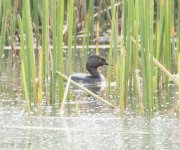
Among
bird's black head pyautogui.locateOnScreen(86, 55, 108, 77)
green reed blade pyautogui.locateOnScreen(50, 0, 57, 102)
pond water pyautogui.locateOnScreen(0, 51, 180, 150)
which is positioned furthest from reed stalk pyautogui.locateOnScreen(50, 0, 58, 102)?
bird's black head pyautogui.locateOnScreen(86, 55, 108, 77)

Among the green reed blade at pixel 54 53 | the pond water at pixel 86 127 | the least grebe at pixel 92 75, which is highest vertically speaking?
the green reed blade at pixel 54 53

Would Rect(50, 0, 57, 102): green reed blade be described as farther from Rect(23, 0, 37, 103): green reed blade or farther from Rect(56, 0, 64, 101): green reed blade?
Rect(23, 0, 37, 103): green reed blade

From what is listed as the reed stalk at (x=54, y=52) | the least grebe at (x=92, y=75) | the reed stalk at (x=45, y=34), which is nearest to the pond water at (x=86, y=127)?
the reed stalk at (x=54, y=52)

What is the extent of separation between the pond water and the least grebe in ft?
6.72

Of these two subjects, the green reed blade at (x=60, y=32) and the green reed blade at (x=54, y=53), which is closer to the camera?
the green reed blade at (x=60, y=32)

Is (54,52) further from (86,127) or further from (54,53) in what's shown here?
(86,127)

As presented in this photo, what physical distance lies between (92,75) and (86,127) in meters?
4.01

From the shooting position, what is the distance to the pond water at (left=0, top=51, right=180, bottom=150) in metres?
6.52

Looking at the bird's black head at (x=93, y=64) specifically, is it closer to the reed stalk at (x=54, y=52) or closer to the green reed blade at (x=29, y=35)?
the reed stalk at (x=54, y=52)

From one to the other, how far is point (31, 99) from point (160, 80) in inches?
61.8

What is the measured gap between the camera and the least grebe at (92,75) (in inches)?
428

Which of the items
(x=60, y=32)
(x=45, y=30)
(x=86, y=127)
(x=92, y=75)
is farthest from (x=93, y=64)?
(x=86, y=127)

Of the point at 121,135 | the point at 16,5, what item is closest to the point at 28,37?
the point at 121,135

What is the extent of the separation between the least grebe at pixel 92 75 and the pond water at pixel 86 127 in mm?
2047
